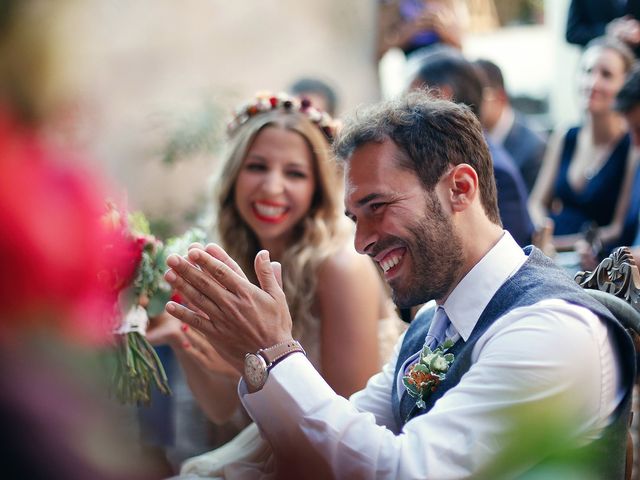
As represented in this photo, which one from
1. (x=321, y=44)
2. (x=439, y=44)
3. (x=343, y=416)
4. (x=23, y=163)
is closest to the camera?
(x=23, y=163)

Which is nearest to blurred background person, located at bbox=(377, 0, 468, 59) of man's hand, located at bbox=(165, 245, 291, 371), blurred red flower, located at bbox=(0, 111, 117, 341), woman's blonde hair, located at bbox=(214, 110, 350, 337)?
woman's blonde hair, located at bbox=(214, 110, 350, 337)

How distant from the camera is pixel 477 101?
4.12 metres

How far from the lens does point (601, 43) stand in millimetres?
4867

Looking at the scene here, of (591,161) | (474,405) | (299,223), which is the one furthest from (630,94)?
(474,405)

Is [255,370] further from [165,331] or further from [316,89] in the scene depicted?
[316,89]

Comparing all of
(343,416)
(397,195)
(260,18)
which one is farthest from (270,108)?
(260,18)

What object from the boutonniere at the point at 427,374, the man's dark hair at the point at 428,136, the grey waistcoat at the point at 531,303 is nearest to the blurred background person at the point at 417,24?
the man's dark hair at the point at 428,136

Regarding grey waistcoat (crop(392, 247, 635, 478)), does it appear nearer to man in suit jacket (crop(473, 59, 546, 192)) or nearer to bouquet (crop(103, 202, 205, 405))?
bouquet (crop(103, 202, 205, 405))

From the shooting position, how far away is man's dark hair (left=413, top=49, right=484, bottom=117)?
13.3 feet

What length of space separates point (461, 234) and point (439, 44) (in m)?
4.54

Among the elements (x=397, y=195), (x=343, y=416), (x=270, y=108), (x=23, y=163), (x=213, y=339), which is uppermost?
(x=270, y=108)

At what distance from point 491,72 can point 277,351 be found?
424 cm

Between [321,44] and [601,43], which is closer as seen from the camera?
[601,43]

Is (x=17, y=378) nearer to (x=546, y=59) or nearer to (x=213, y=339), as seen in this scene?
(x=213, y=339)
